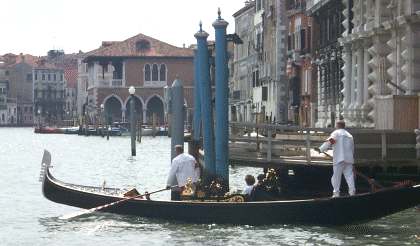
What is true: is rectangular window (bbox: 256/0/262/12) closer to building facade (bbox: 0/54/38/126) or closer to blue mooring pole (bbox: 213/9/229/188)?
blue mooring pole (bbox: 213/9/229/188)

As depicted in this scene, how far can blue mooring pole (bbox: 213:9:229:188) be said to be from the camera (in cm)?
2170

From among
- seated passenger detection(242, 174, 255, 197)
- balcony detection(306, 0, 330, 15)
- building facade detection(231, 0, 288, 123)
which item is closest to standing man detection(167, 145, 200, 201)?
seated passenger detection(242, 174, 255, 197)

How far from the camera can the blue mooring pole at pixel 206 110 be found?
2200 cm

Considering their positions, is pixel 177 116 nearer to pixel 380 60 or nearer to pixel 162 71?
pixel 380 60

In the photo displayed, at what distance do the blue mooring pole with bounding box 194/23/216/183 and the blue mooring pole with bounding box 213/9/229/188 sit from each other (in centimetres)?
23

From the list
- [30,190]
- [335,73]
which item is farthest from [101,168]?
[30,190]

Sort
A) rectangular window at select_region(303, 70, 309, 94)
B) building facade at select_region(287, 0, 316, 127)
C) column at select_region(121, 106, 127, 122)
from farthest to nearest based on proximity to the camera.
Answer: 1. column at select_region(121, 106, 127, 122)
2. rectangular window at select_region(303, 70, 309, 94)
3. building facade at select_region(287, 0, 316, 127)

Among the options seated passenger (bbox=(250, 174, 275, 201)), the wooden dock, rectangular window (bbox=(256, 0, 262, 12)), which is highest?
rectangular window (bbox=(256, 0, 262, 12))

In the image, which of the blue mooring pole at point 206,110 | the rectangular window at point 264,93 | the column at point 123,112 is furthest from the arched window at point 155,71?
the blue mooring pole at point 206,110

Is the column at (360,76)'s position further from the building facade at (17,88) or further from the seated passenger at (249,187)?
the building facade at (17,88)

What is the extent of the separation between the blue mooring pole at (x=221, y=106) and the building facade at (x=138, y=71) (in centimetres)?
7360

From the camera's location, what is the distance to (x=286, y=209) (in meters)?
18.3

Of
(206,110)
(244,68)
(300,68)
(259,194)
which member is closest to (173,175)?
(259,194)

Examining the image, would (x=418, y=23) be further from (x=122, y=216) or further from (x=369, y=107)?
(x=122, y=216)
